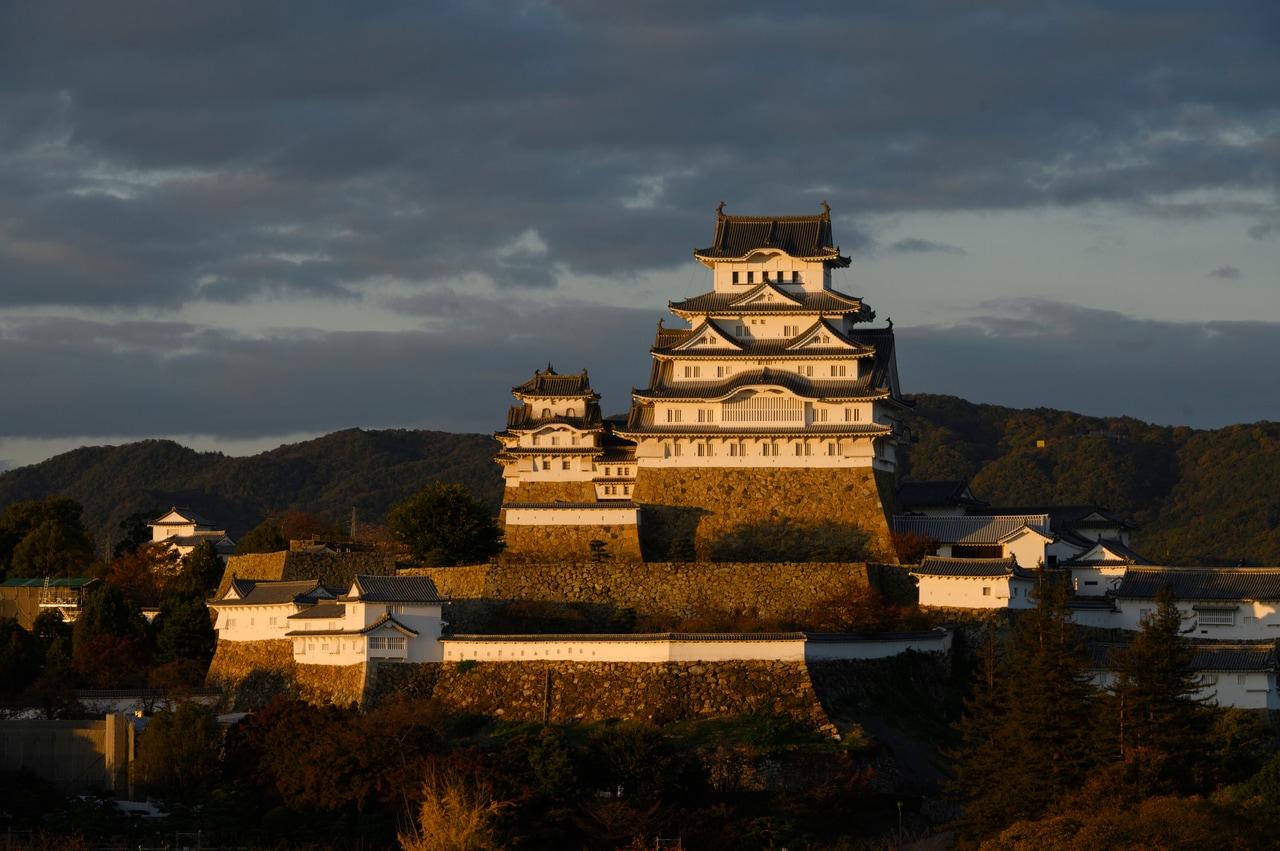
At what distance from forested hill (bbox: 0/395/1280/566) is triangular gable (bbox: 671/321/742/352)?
95.7 ft

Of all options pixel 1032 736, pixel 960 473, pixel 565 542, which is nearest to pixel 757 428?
pixel 565 542

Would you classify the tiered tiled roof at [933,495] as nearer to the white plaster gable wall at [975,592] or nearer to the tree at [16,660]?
the white plaster gable wall at [975,592]

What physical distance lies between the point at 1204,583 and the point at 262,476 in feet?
248

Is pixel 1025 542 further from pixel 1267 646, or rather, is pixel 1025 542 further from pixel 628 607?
pixel 628 607

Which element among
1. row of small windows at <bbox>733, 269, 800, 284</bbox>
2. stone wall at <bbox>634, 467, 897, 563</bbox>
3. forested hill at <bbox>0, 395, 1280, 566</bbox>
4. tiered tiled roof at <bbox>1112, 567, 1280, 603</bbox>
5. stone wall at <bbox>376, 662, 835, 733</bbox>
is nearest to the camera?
stone wall at <bbox>376, 662, 835, 733</bbox>

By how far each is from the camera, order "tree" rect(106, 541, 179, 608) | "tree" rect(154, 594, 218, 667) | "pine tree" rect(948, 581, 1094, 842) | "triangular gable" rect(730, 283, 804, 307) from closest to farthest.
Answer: "pine tree" rect(948, 581, 1094, 842), "tree" rect(154, 594, 218, 667), "triangular gable" rect(730, 283, 804, 307), "tree" rect(106, 541, 179, 608)

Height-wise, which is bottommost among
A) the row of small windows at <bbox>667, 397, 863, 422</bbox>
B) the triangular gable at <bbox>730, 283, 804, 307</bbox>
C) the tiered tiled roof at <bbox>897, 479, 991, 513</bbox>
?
the tiered tiled roof at <bbox>897, 479, 991, 513</bbox>

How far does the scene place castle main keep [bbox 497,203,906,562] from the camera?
168 ft

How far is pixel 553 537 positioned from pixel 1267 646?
739 inches

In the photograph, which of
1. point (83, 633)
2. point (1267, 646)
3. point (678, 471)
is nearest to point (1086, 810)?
point (1267, 646)

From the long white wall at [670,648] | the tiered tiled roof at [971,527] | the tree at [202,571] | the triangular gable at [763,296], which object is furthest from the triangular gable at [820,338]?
the tree at [202,571]

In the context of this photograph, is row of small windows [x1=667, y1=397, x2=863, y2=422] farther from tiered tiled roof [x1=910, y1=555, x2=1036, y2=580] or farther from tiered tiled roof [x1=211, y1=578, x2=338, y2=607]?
tiered tiled roof [x1=211, y1=578, x2=338, y2=607]

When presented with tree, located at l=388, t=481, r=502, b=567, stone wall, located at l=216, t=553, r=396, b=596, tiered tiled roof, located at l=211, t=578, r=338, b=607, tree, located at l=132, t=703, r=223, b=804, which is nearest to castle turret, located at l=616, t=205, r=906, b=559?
tree, located at l=388, t=481, r=502, b=567

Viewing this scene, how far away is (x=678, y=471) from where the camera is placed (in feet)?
173
